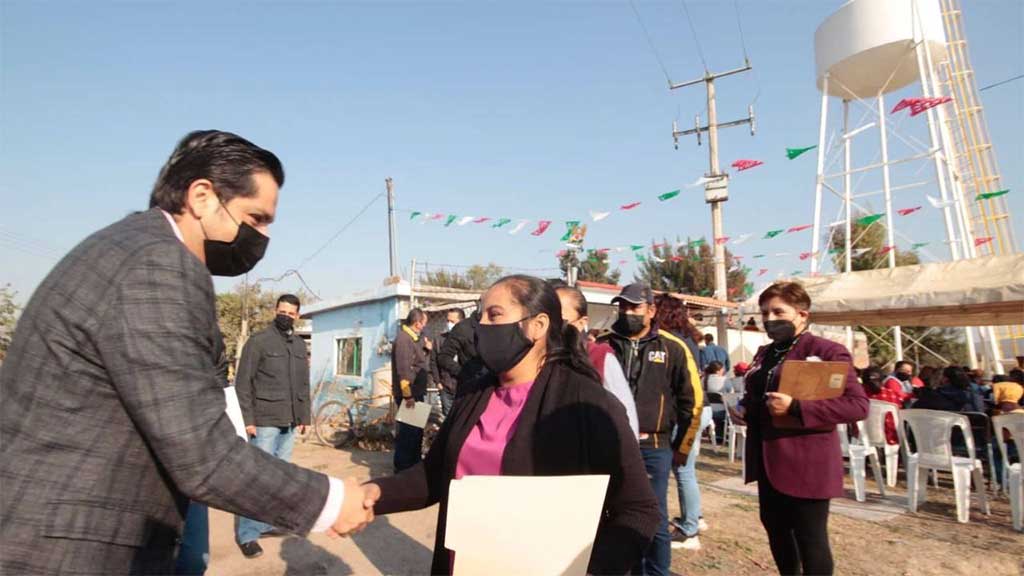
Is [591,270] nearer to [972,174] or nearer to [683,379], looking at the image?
[972,174]

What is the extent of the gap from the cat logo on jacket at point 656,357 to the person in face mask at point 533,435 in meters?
1.85

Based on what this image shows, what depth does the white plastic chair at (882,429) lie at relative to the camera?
648 centimetres

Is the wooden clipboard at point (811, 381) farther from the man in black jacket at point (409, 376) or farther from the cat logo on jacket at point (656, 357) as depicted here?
the man in black jacket at point (409, 376)

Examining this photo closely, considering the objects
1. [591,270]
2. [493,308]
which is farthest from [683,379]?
[591,270]

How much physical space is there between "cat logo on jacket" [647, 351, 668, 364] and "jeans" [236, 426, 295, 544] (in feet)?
9.71

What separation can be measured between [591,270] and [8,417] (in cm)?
3618

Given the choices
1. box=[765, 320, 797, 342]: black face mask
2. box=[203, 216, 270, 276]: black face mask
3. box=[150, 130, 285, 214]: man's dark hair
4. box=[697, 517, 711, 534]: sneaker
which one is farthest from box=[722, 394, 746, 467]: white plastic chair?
box=[150, 130, 285, 214]: man's dark hair

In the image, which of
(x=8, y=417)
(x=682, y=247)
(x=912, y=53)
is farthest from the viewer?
(x=682, y=247)

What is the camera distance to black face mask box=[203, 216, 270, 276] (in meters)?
1.58

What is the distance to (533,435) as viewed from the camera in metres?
1.83

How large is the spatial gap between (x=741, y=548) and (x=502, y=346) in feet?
11.9

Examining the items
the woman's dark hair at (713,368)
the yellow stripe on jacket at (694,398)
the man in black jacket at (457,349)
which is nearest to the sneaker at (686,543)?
the yellow stripe on jacket at (694,398)

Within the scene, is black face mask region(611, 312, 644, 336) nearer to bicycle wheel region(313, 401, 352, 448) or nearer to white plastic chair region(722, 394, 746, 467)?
white plastic chair region(722, 394, 746, 467)

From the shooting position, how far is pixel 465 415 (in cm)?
202
